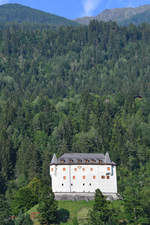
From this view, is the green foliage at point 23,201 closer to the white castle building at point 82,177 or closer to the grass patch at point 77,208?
the white castle building at point 82,177

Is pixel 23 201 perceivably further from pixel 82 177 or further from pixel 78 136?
pixel 78 136

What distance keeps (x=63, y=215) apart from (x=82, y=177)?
1348 centimetres

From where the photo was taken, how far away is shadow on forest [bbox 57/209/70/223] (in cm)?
9644

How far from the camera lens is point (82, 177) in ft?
358

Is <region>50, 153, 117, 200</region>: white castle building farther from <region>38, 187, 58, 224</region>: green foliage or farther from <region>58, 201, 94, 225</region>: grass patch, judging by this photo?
<region>38, 187, 58, 224</region>: green foliage

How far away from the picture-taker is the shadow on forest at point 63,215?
96.4m

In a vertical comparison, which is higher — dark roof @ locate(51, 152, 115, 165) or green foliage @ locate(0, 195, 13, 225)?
dark roof @ locate(51, 152, 115, 165)

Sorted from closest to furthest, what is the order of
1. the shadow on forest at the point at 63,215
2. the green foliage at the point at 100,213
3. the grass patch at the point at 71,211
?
1. the green foliage at the point at 100,213
2. the grass patch at the point at 71,211
3. the shadow on forest at the point at 63,215

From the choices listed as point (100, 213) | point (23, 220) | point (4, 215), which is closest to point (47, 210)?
point (23, 220)

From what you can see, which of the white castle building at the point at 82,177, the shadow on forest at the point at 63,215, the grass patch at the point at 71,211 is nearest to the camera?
the grass patch at the point at 71,211

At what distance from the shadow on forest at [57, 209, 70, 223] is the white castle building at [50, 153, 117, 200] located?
773 centimetres

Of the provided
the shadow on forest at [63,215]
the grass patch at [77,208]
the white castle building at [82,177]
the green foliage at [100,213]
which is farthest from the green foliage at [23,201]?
the green foliage at [100,213]

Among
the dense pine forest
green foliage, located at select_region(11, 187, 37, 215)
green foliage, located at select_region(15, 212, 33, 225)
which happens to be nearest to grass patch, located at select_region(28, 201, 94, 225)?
green foliage, located at select_region(15, 212, 33, 225)

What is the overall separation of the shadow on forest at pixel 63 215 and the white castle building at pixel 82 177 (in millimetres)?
7732
